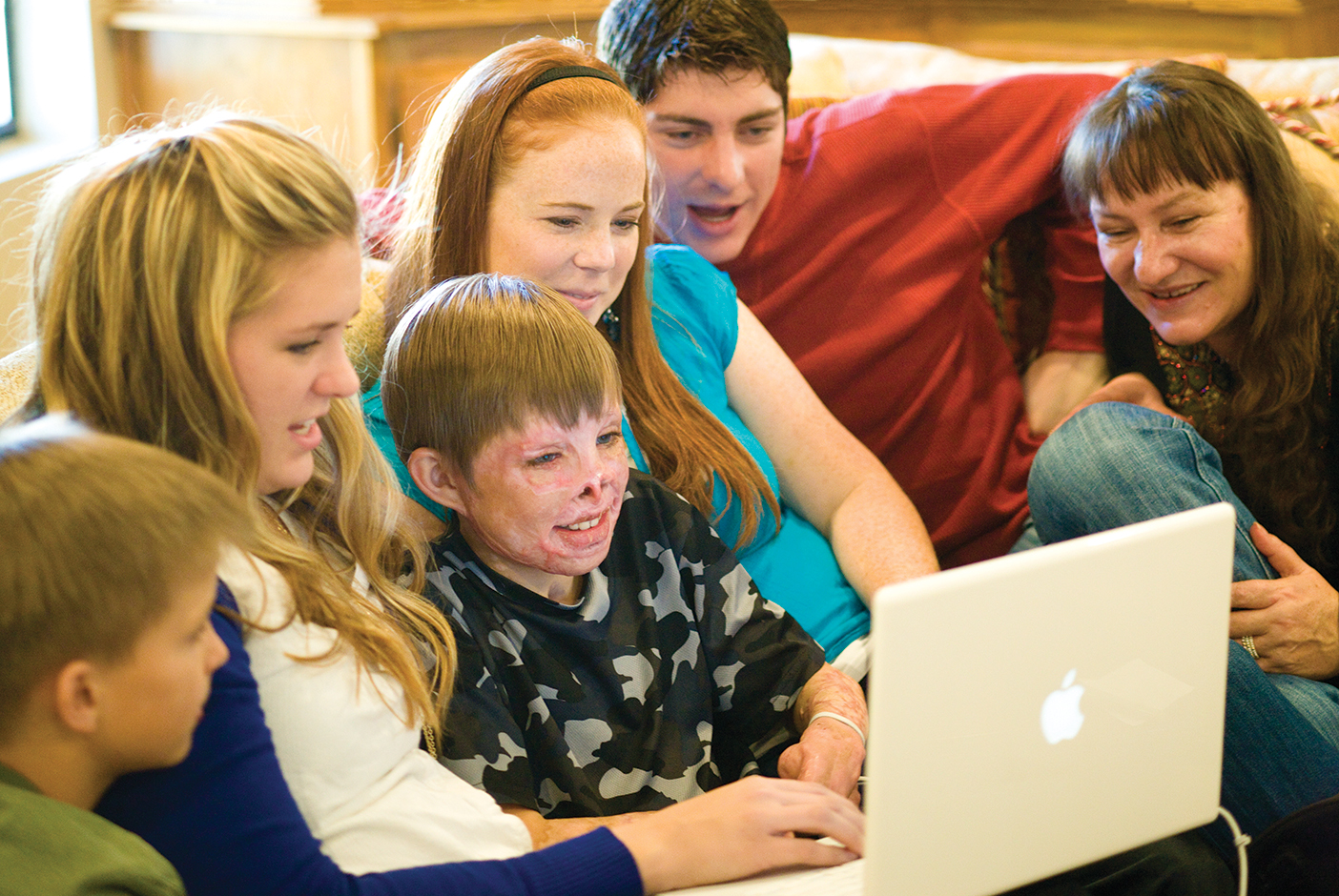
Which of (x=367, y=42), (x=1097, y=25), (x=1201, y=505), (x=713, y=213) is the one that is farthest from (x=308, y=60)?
(x=1201, y=505)

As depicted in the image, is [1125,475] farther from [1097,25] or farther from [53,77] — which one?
[53,77]

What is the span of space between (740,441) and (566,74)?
0.47 metres

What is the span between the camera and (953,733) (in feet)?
2.71

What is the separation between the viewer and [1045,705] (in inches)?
33.9

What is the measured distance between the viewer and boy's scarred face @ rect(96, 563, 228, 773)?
75 centimetres

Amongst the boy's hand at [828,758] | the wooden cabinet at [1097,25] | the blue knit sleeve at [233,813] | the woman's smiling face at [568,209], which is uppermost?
the wooden cabinet at [1097,25]

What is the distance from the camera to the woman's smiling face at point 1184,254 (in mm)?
1508

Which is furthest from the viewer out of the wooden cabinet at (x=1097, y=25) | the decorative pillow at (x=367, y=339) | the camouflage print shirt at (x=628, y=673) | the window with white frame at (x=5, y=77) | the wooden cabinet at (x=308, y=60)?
the wooden cabinet at (x=1097, y=25)

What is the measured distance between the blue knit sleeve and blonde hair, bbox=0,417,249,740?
0.09m

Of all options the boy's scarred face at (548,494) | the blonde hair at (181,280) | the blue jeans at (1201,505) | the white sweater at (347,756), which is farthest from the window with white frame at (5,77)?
the blue jeans at (1201,505)

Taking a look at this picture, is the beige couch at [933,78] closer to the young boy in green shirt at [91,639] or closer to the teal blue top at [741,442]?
the teal blue top at [741,442]

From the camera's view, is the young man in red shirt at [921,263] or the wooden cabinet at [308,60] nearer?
the young man in red shirt at [921,263]

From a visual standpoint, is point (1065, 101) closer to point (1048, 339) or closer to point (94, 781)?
point (1048, 339)

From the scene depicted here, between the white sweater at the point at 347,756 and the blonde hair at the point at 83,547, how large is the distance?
133 millimetres
